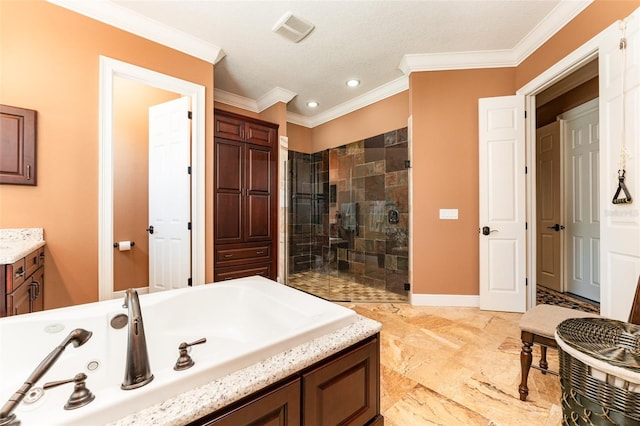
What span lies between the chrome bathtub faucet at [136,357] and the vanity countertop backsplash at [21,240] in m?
1.28

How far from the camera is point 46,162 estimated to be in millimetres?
2014

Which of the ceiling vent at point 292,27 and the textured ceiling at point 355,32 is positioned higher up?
the textured ceiling at point 355,32

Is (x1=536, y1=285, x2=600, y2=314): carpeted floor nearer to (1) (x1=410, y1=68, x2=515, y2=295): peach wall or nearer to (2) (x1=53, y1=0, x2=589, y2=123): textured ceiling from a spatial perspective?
(1) (x1=410, y1=68, x2=515, y2=295): peach wall

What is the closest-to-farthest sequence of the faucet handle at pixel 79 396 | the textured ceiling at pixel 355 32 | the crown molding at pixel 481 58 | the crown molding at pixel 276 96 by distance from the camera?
the faucet handle at pixel 79 396 → the textured ceiling at pixel 355 32 → the crown molding at pixel 481 58 → the crown molding at pixel 276 96

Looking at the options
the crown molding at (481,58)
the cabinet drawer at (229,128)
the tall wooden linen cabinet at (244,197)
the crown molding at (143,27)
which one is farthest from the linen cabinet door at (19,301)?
the crown molding at (481,58)

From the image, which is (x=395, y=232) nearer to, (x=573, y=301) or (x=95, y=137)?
(x=573, y=301)

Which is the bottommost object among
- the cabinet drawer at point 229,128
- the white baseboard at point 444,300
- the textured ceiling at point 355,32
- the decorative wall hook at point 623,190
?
the white baseboard at point 444,300

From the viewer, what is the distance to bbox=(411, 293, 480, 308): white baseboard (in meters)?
2.98

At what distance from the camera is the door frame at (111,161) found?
2223 millimetres

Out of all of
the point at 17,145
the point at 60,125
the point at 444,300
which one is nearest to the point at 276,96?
the point at 60,125

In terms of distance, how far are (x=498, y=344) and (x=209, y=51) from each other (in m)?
3.86

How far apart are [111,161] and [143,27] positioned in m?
1.27

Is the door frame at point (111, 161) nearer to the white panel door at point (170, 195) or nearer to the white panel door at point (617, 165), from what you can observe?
the white panel door at point (170, 195)

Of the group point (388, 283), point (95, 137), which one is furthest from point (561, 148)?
point (95, 137)
